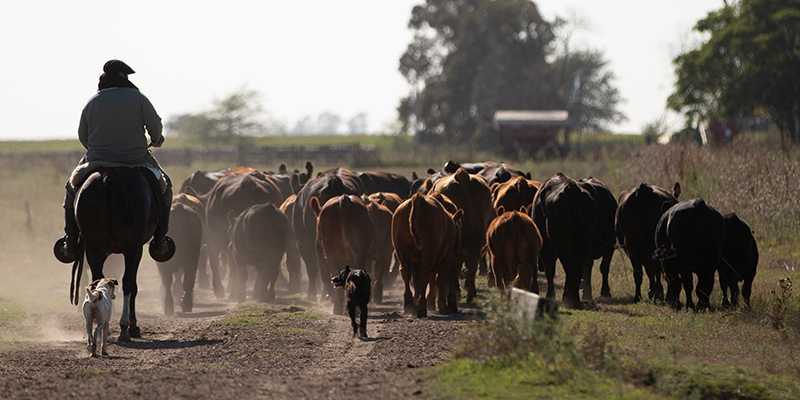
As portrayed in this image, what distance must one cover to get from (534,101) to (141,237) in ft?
190

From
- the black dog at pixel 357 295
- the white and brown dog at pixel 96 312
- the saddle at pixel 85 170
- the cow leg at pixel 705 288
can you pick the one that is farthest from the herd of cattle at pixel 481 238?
the white and brown dog at pixel 96 312

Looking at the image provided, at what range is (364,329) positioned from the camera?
30.5 feet

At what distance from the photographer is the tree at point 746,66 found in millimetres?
37188

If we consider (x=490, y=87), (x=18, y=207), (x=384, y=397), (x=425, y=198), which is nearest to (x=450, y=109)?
(x=490, y=87)

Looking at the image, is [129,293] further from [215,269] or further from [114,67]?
[215,269]

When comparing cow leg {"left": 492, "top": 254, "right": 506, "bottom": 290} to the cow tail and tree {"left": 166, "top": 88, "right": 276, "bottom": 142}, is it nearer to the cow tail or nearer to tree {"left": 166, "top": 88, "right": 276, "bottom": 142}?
the cow tail

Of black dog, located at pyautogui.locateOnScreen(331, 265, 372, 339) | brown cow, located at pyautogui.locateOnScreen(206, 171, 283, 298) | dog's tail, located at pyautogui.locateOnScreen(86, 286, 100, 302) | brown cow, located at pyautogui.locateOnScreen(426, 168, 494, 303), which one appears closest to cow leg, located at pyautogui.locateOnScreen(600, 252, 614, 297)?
brown cow, located at pyautogui.locateOnScreen(426, 168, 494, 303)

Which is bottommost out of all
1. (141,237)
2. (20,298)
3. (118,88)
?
(20,298)

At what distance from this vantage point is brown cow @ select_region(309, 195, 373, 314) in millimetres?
11531

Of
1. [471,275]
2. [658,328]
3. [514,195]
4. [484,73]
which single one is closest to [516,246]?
[471,275]

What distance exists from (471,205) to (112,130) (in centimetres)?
534

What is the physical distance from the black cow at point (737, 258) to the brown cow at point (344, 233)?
4.66 m

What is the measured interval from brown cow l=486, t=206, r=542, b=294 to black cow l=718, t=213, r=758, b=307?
2540 mm

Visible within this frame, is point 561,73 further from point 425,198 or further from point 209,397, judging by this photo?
point 209,397
